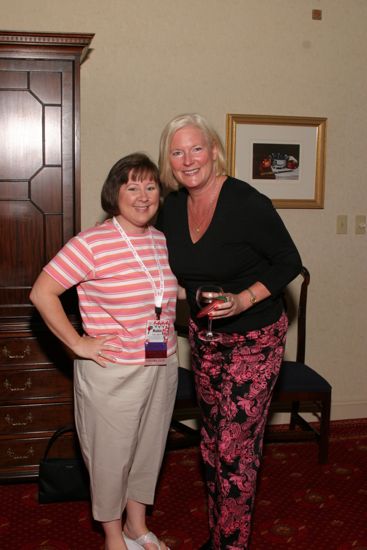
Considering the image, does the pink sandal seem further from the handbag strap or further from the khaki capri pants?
the handbag strap

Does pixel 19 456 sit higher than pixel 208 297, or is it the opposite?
pixel 208 297

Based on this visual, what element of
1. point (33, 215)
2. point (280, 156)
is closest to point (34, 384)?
point (33, 215)

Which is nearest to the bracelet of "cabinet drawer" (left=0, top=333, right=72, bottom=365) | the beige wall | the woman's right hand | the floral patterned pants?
the floral patterned pants

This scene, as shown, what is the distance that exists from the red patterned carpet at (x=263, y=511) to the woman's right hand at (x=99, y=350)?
3.11 feet

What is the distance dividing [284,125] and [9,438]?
2.48m

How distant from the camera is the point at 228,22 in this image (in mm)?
3787

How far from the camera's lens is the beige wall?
12.0 ft

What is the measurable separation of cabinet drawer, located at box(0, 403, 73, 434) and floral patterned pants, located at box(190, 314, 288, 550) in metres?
1.15

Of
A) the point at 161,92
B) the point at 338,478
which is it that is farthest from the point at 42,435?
the point at 161,92

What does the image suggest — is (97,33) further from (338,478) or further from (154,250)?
(338,478)

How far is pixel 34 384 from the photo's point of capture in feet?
10.7

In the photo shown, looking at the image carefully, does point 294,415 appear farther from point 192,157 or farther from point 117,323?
point 192,157

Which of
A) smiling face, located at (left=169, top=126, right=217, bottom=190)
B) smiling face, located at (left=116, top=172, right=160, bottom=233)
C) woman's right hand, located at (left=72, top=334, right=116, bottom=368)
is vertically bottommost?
woman's right hand, located at (left=72, top=334, right=116, bottom=368)

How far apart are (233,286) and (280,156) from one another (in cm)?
184
